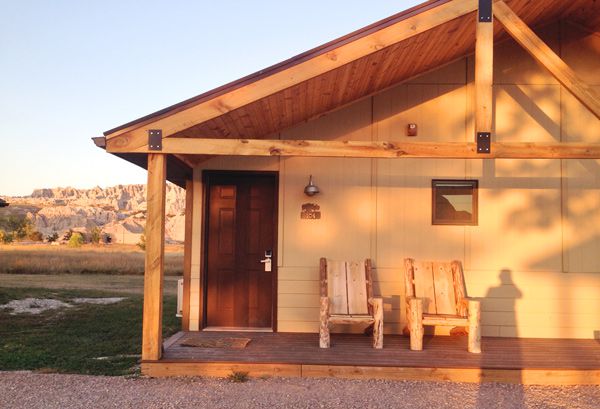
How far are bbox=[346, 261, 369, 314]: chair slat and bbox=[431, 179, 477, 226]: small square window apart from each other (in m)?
1.12

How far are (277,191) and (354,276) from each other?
1.42 m

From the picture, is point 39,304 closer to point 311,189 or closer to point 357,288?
point 311,189

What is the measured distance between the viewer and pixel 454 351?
5410 millimetres

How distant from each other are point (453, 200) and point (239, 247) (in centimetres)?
275

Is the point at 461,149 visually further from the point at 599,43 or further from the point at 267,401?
the point at 599,43

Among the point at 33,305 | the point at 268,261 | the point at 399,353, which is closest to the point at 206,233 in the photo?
the point at 268,261

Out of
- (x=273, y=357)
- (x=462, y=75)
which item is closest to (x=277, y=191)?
(x=273, y=357)

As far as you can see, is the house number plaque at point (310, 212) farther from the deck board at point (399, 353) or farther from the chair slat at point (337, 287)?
the deck board at point (399, 353)

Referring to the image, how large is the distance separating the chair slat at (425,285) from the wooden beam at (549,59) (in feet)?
8.08

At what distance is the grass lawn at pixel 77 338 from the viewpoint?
17.0 ft

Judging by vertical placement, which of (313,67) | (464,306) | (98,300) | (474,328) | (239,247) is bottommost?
(98,300)

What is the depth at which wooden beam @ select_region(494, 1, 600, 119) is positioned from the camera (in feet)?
15.1

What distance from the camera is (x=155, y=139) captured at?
15.1 ft

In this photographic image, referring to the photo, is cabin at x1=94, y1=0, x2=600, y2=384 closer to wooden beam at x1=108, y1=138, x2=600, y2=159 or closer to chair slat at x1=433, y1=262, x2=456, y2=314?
chair slat at x1=433, y1=262, x2=456, y2=314
